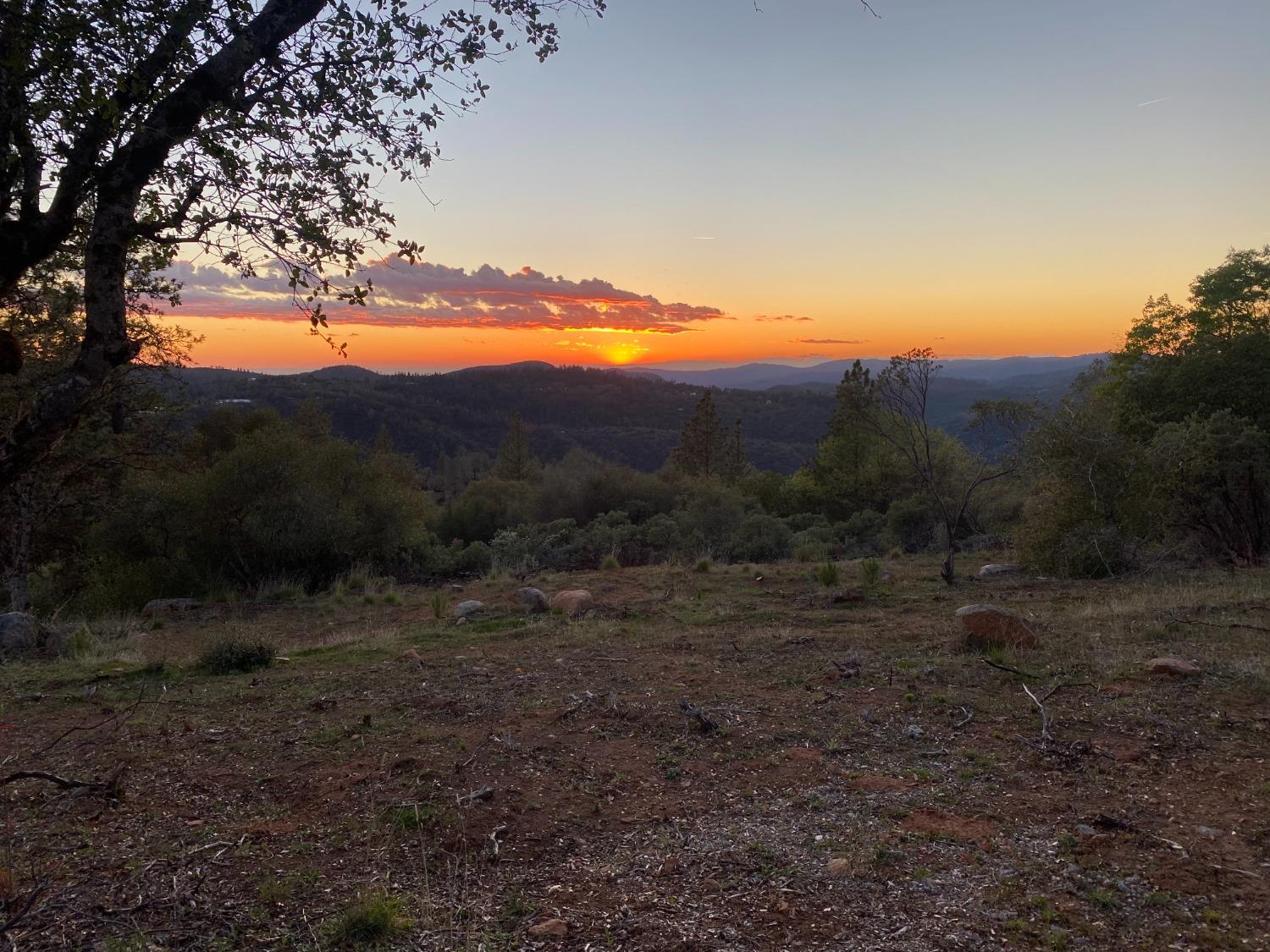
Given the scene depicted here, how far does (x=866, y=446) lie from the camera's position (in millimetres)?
33000

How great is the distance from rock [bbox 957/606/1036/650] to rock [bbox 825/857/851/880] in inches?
184

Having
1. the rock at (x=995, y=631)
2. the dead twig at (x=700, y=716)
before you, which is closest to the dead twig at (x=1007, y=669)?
the rock at (x=995, y=631)

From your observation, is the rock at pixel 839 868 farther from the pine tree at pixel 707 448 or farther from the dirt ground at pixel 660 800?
the pine tree at pixel 707 448

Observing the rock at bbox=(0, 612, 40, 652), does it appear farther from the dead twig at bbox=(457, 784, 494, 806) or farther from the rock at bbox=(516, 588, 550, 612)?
the dead twig at bbox=(457, 784, 494, 806)

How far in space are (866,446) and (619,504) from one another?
38.0ft

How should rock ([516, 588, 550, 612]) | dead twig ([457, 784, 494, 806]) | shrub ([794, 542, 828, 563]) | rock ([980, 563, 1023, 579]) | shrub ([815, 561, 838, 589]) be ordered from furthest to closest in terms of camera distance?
shrub ([794, 542, 828, 563]) < rock ([980, 563, 1023, 579]) < shrub ([815, 561, 838, 589]) < rock ([516, 588, 550, 612]) < dead twig ([457, 784, 494, 806])

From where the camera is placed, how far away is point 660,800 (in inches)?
174

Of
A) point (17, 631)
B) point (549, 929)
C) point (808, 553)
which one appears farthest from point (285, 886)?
point (808, 553)

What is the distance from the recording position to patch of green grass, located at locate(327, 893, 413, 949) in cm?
297

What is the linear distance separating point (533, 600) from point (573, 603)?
2.35 feet

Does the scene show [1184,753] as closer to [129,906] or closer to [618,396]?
[129,906]

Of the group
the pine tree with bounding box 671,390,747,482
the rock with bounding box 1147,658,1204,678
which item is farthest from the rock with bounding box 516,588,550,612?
the pine tree with bounding box 671,390,747,482

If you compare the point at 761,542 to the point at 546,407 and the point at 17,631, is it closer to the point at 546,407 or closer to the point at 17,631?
the point at 17,631

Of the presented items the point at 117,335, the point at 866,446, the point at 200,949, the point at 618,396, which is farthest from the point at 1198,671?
the point at 618,396
